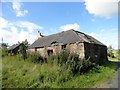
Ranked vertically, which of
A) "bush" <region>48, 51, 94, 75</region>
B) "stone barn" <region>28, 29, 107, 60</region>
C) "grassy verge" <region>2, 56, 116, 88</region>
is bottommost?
"grassy verge" <region>2, 56, 116, 88</region>

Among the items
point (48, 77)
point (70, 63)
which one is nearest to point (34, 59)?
point (70, 63)

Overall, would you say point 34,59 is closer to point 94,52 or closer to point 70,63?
point 70,63

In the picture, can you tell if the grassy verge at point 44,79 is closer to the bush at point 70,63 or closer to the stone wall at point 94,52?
the bush at point 70,63

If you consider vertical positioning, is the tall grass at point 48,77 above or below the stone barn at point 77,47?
below

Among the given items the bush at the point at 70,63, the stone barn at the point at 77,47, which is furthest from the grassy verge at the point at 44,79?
the stone barn at the point at 77,47

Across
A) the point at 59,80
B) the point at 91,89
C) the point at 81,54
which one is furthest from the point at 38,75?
the point at 81,54

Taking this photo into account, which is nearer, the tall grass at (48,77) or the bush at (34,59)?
the tall grass at (48,77)

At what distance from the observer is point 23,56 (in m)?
18.5

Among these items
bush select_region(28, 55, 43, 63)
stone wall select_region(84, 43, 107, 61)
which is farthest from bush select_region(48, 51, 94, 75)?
stone wall select_region(84, 43, 107, 61)

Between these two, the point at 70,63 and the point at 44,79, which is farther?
the point at 70,63

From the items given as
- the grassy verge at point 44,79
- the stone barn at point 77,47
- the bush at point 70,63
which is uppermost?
the stone barn at point 77,47

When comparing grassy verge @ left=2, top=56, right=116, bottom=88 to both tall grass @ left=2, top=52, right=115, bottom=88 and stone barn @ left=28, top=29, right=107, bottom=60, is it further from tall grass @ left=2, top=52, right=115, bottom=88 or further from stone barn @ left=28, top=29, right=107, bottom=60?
stone barn @ left=28, top=29, right=107, bottom=60

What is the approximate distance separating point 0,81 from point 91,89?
6133 mm

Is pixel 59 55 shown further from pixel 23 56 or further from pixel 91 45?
pixel 91 45
